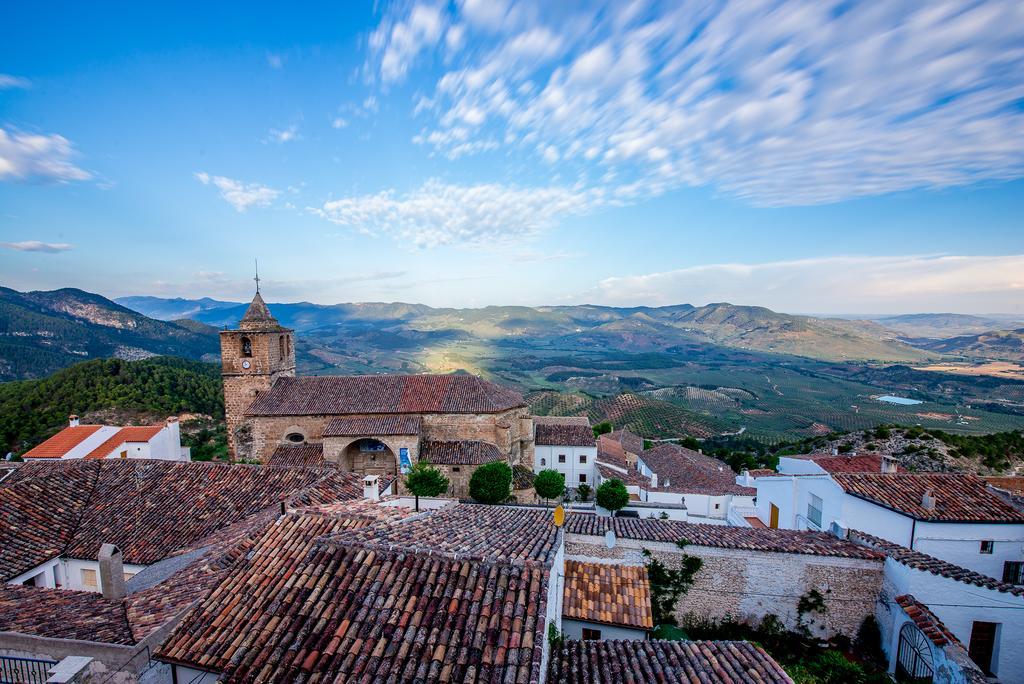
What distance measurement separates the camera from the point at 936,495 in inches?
457

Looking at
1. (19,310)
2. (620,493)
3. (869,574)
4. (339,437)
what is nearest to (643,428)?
(620,493)

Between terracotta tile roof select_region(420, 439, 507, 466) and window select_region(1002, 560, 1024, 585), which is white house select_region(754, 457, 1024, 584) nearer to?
window select_region(1002, 560, 1024, 585)

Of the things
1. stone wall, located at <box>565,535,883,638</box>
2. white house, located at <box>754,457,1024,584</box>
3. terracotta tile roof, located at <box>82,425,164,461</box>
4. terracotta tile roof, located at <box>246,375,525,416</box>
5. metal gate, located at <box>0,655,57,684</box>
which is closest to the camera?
metal gate, located at <box>0,655,57,684</box>

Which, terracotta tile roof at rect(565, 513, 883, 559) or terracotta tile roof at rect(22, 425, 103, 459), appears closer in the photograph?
terracotta tile roof at rect(565, 513, 883, 559)

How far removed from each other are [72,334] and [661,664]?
91409 millimetres

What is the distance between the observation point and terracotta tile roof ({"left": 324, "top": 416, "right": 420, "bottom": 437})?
21656mm

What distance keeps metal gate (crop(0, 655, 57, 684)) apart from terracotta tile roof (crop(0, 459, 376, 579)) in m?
4.76

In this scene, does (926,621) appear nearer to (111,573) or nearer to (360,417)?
(111,573)

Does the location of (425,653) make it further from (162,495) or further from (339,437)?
(339,437)

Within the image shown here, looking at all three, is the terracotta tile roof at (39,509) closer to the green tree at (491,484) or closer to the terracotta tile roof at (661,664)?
the terracotta tile roof at (661,664)

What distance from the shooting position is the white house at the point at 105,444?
2188cm

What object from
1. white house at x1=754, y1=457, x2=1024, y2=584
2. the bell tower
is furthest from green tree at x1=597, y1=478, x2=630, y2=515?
the bell tower

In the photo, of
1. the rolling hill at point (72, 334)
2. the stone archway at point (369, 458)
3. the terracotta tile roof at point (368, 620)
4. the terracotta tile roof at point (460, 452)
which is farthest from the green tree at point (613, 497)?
the rolling hill at point (72, 334)

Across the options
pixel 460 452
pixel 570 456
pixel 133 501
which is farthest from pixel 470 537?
pixel 570 456
